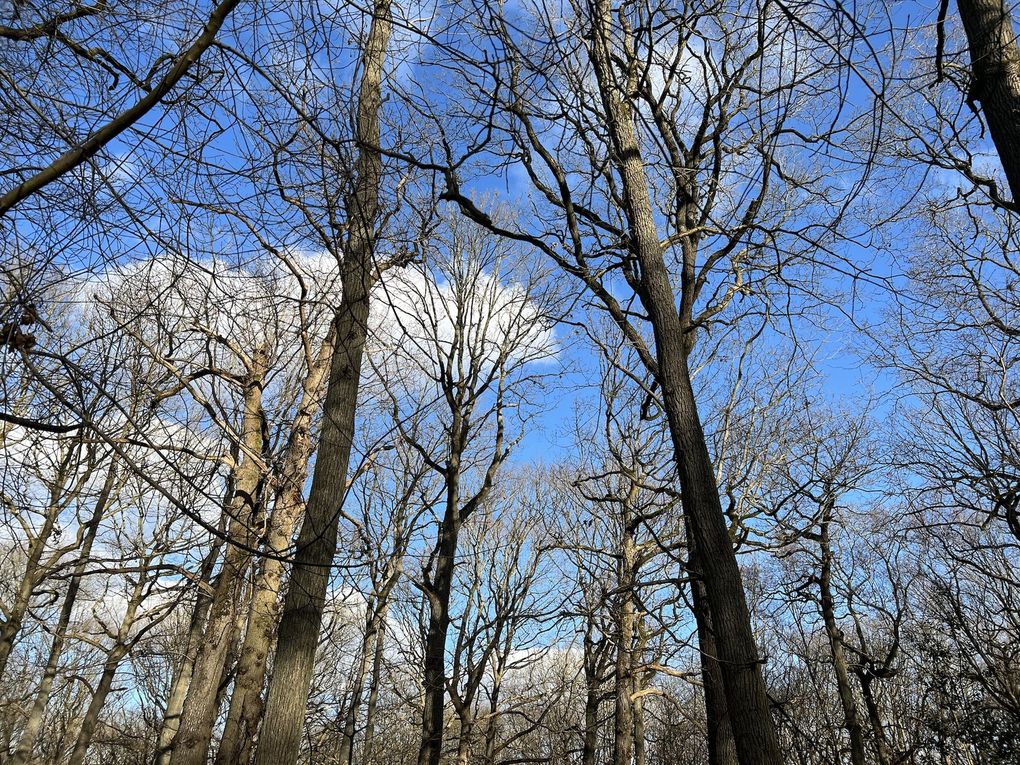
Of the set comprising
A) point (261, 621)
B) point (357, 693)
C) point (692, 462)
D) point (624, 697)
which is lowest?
point (692, 462)

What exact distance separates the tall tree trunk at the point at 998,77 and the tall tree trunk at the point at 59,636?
989cm

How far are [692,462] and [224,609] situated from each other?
6.73 meters

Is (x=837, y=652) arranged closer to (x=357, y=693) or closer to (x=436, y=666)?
(x=357, y=693)

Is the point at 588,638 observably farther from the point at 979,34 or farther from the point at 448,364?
the point at 979,34

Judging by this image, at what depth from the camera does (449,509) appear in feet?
27.0

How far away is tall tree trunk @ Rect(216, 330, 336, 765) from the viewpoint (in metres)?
7.62

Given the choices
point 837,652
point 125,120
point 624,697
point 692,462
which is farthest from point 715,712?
point 837,652

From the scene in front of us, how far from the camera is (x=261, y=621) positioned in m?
7.88

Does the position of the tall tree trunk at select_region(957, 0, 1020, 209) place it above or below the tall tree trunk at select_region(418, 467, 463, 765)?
above

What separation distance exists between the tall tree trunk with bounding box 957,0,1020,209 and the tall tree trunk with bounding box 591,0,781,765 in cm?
208

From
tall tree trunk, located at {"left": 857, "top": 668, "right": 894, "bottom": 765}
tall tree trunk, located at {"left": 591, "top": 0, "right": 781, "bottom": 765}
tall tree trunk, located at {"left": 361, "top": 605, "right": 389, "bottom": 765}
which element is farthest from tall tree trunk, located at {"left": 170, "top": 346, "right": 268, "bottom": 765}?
tall tree trunk, located at {"left": 857, "top": 668, "right": 894, "bottom": 765}

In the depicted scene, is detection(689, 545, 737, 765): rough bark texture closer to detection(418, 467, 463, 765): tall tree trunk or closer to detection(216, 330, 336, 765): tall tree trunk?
detection(418, 467, 463, 765): tall tree trunk

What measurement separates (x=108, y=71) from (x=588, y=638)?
13020 mm

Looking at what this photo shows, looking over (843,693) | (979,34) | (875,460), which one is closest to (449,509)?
(979,34)
